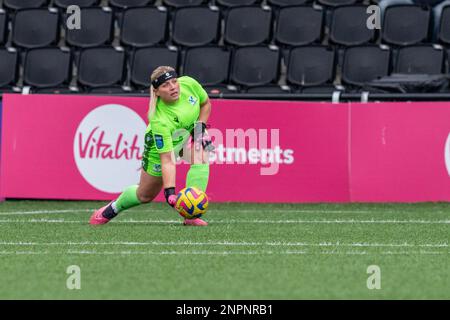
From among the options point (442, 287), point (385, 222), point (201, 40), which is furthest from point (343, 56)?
point (442, 287)

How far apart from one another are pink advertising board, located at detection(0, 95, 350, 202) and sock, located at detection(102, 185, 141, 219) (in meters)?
2.92

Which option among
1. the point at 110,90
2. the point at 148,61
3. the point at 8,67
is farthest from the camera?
the point at 8,67

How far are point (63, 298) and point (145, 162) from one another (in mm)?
4863

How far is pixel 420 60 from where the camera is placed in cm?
1842

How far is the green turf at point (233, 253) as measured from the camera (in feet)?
28.2

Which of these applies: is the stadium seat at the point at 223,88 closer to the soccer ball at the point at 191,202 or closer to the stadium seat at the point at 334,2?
the stadium seat at the point at 334,2

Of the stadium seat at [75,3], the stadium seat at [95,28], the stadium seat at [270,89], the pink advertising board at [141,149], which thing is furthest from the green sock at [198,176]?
the stadium seat at [75,3]

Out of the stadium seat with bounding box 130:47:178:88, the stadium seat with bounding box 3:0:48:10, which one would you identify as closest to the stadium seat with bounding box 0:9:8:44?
the stadium seat with bounding box 3:0:48:10

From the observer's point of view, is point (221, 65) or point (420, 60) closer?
point (420, 60)

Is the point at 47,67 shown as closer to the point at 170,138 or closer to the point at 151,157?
the point at 151,157

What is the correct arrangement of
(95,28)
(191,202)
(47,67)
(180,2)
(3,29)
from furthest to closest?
1. (180,2)
2. (3,29)
3. (95,28)
4. (47,67)
5. (191,202)

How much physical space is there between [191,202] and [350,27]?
7.55 metres

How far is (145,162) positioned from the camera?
13.0m

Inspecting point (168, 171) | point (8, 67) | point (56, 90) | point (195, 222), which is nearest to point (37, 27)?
point (8, 67)
